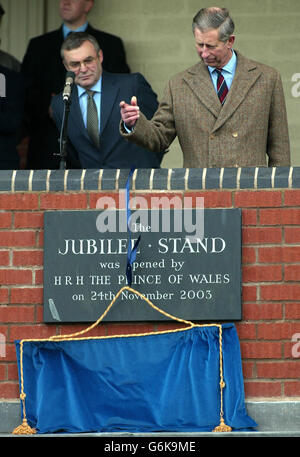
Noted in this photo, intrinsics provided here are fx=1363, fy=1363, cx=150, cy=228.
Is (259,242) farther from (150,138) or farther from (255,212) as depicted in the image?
(150,138)

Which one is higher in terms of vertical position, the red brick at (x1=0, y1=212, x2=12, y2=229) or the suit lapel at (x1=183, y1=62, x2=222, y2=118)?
the suit lapel at (x1=183, y1=62, x2=222, y2=118)

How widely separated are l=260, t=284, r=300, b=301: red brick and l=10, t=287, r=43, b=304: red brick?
1155 millimetres

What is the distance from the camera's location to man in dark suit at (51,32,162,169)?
819 centimetres

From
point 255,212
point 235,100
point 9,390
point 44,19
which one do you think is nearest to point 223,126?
point 235,100

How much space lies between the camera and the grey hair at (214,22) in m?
7.43

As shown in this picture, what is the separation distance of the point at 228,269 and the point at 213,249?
0.13m

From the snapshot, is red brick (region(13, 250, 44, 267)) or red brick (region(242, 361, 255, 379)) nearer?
red brick (region(242, 361, 255, 379))

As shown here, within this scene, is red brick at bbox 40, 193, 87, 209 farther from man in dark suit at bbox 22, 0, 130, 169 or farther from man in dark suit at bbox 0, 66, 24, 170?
man in dark suit at bbox 22, 0, 130, 169

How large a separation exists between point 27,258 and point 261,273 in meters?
1.22

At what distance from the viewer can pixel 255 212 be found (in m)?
7.00
